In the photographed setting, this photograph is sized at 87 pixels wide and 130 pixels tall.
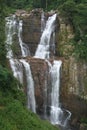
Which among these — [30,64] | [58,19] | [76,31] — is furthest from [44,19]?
[30,64]

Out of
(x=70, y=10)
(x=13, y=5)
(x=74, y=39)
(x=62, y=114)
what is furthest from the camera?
(x=13, y=5)

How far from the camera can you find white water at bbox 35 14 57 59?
1131 inches

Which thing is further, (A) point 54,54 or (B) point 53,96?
(A) point 54,54

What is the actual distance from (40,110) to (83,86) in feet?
11.0

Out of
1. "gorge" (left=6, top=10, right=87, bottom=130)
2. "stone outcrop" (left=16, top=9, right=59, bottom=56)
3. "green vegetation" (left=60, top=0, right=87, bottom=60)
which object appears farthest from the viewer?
"stone outcrop" (left=16, top=9, right=59, bottom=56)

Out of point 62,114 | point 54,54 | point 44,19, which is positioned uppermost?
point 44,19

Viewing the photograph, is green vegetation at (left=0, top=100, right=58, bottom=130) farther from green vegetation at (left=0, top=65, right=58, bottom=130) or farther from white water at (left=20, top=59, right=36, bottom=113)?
white water at (left=20, top=59, right=36, bottom=113)

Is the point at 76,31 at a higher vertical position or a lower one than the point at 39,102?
higher

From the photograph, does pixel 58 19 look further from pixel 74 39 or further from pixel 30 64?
pixel 30 64

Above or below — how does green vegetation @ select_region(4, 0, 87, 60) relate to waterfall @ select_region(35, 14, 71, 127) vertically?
above

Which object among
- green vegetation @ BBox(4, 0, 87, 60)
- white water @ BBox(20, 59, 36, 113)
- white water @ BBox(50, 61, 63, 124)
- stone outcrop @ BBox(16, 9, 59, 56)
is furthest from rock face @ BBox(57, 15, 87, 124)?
stone outcrop @ BBox(16, 9, 59, 56)

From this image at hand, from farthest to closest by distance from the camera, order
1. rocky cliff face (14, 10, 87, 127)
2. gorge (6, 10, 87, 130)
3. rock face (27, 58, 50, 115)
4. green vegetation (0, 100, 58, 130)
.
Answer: rocky cliff face (14, 10, 87, 127)
rock face (27, 58, 50, 115)
gorge (6, 10, 87, 130)
green vegetation (0, 100, 58, 130)

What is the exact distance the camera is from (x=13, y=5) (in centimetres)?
4000

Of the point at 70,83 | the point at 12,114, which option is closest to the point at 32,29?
the point at 70,83
